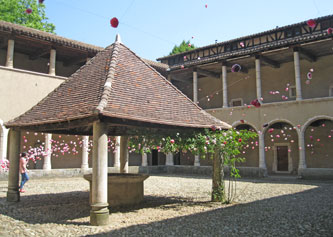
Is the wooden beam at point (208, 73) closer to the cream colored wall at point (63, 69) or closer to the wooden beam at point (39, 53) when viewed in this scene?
the cream colored wall at point (63, 69)

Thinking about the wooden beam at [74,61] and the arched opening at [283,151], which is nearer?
the wooden beam at [74,61]

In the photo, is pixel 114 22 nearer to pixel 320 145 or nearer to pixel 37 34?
pixel 37 34

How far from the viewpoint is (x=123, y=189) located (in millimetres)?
8094

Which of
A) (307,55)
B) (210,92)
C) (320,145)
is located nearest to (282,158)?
(320,145)

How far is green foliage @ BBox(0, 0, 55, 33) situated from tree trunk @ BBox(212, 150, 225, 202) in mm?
22709

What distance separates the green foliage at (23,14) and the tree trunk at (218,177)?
22.7 metres

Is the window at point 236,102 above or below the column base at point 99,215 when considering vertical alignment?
above

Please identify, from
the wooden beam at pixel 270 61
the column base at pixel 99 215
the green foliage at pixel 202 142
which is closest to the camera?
the column base at pixel 99 215

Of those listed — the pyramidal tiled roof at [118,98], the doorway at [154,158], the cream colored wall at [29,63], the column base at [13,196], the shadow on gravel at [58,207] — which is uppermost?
the cream colored wall at [29,63]

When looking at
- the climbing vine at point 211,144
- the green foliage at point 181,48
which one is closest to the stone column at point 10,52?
the climbing vine at point 211,144

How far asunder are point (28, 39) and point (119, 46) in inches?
402

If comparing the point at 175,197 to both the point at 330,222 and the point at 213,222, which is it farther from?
the point at 330,222

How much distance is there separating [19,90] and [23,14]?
12.1 meters

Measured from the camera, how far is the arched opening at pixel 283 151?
67.7 ft
